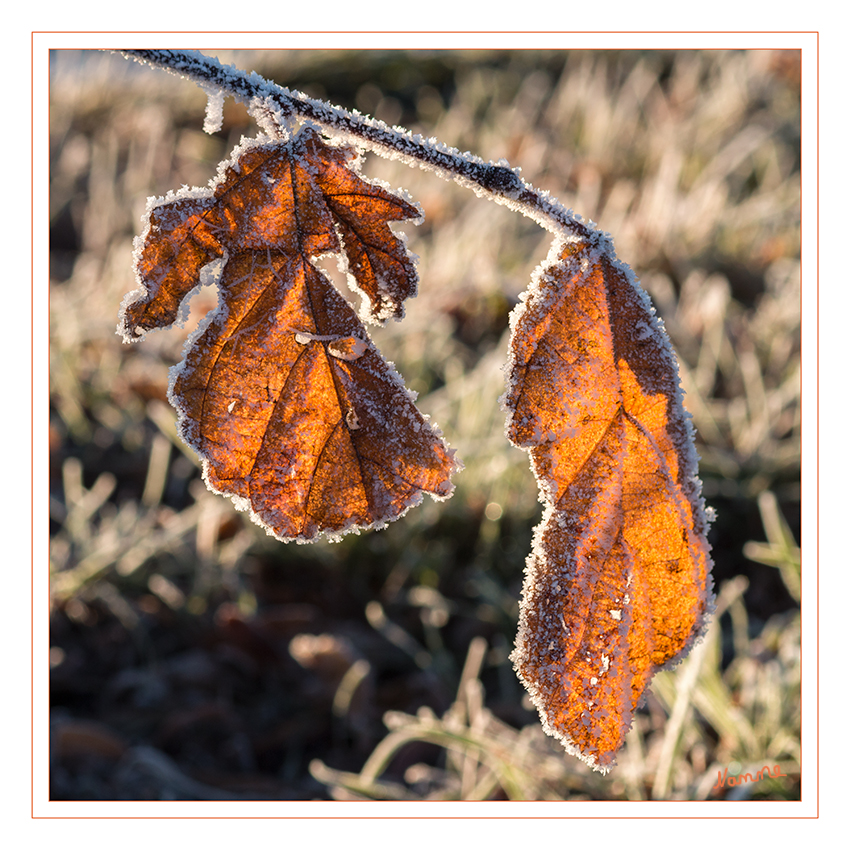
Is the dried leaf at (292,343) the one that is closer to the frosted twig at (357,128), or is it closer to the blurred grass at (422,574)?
the frosted twig at (357,128)

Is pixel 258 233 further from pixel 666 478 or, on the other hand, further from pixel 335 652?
pixel 335 652

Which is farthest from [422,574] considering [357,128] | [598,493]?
[357,128]
